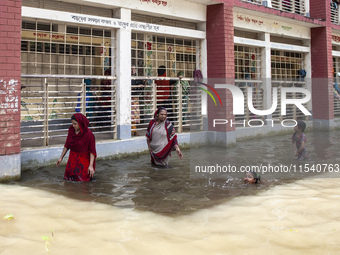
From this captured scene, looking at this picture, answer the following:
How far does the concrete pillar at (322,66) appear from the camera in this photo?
1412cm

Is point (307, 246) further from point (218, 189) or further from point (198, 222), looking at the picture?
point (218, 189)

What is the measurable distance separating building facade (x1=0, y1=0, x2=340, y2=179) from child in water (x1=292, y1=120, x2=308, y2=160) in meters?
2.71

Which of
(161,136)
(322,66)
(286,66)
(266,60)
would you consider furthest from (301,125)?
(286,66)

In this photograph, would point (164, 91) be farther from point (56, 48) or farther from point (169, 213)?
point (169, 213)

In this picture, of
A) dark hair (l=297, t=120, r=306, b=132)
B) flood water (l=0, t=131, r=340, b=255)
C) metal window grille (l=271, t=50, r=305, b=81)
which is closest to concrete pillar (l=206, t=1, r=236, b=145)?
dark hair (l=297, t=120, r=306, b=132)

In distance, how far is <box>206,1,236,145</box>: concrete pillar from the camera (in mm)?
9906

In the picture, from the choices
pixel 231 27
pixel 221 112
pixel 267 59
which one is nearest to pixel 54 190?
pixel 221 112

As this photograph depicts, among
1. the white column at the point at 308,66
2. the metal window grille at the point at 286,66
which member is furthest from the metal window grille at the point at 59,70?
the white column at the point at 308,66

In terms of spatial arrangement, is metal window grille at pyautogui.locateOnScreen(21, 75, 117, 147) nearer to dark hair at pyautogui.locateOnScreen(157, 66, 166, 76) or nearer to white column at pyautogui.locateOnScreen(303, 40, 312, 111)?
dark hair at pyautogui.locateOnScreen(157, 66, 166, 76)

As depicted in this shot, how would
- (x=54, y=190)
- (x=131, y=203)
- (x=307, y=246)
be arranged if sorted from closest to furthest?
(x=307, y=246) → (x=131, y=203) → (x=54, y=190)

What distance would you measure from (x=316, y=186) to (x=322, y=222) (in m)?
1.72

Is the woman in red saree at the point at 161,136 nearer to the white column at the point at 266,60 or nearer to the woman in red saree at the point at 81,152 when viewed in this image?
the woman in red saree at the point at 81,152

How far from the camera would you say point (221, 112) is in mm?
10148

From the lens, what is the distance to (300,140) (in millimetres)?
7285
